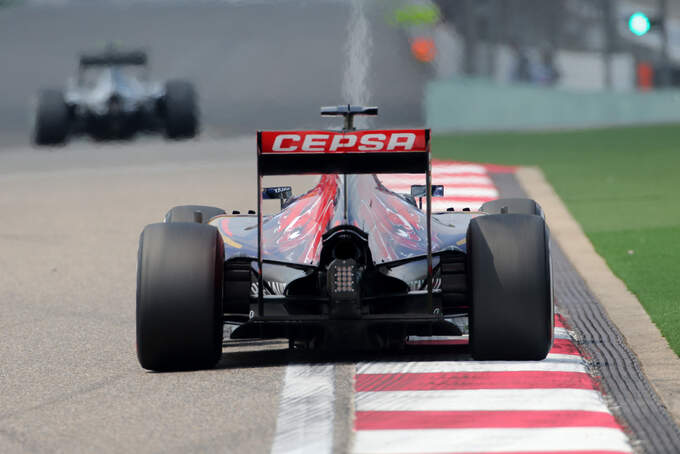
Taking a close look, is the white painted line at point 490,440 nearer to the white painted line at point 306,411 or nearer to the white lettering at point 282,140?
the white painted line at point 306,411

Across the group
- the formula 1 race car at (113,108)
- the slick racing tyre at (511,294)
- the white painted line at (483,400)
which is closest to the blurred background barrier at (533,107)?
the formula 1 race car at (113,108)

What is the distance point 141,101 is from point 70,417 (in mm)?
19756

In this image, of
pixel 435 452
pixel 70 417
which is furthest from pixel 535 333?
pixel 70 417

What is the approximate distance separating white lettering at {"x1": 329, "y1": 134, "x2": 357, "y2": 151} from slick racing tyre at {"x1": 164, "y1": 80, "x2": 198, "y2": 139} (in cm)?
1898

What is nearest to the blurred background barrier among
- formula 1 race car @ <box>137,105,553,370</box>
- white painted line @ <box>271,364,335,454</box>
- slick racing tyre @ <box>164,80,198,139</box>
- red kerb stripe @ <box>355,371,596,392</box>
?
slick racing tyre @ <box>164,80,198,139</box>

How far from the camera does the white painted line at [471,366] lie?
23.7 ft

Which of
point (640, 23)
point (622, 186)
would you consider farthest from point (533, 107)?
point (622, 186)

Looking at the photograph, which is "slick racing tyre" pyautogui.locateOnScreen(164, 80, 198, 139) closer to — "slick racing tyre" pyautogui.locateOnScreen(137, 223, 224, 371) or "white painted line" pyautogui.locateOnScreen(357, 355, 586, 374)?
"slick racing tyre" pyautogui.locateOnScreen(137, 223, 224, 371)

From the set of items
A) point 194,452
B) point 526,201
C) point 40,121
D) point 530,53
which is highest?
point 530,53

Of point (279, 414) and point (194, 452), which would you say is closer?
point (194, 452)

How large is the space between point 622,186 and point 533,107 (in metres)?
14.8

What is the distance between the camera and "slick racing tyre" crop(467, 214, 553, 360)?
7.16 meters

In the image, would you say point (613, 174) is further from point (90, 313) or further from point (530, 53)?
point (530, 53)

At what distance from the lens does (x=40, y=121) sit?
25500mm
